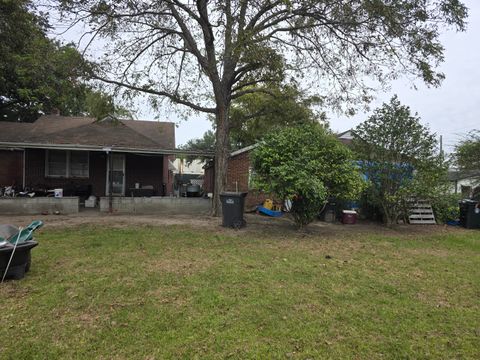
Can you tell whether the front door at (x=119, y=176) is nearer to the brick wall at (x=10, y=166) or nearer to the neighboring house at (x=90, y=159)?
the neighboring house at (x=90, y=159)

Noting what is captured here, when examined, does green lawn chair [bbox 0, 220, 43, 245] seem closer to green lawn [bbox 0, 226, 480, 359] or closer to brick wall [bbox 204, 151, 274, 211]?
green lawn [bbox 0, 226, 480, 359]

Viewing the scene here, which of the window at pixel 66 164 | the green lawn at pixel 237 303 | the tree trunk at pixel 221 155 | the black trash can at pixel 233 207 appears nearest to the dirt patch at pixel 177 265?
the green lawn at pixel 237 303

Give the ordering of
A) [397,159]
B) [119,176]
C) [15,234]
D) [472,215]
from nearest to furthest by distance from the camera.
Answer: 1. [15,234]
2. [397,159]
3. [472,215]
4. [119,176]

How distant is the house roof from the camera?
13.5m

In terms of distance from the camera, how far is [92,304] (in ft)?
13.4

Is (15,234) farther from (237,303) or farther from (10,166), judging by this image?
(10,166)

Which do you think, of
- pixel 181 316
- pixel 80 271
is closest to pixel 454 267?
pixel 181 316

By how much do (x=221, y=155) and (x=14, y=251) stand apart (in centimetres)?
817

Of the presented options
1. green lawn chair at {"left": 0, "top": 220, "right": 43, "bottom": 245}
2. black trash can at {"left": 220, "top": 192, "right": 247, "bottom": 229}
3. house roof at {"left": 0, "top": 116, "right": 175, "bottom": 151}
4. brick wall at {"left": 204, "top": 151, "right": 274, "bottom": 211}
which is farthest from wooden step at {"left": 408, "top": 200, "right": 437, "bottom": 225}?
green lawn chair at {"left": 0, "top": 220, "right": 43, "bottom": 245}

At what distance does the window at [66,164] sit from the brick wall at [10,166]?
4.19m

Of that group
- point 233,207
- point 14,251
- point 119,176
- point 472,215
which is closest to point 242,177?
point 233,207

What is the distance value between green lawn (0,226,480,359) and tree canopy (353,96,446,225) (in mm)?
3750

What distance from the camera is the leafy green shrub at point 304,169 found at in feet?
29.0

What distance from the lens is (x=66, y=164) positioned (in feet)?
49.9
